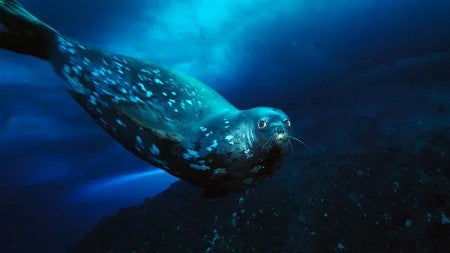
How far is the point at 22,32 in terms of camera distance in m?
3.53

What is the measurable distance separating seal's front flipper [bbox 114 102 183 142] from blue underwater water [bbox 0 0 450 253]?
209 inches

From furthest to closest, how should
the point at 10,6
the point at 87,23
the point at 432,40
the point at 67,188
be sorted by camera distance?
the point at 67,188
the point at 432,40
the point at 87,23
the point at 10,6

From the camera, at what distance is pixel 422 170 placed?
9664 millimetres

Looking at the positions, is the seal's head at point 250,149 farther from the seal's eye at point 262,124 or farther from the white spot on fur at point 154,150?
the white spot on fur at point 154,150

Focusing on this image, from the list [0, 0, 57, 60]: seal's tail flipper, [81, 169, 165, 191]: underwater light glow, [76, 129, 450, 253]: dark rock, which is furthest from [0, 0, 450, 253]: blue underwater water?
[81, 169, 165, 191]: underwater light glow

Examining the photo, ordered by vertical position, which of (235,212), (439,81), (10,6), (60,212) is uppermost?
(10,6)

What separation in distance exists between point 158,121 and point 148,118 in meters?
0.11

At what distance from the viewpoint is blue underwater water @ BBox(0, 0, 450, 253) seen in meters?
8.52

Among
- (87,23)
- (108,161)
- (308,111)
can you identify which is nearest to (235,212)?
(308,111)

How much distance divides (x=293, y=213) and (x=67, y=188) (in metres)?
22.0

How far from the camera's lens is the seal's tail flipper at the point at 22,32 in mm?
3360

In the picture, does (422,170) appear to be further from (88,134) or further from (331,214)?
(88,134)

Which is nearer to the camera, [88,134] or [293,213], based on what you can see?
[293,213]

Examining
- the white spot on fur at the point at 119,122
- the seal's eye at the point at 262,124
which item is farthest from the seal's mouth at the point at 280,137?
the white spot on fur at the point at 119,122
